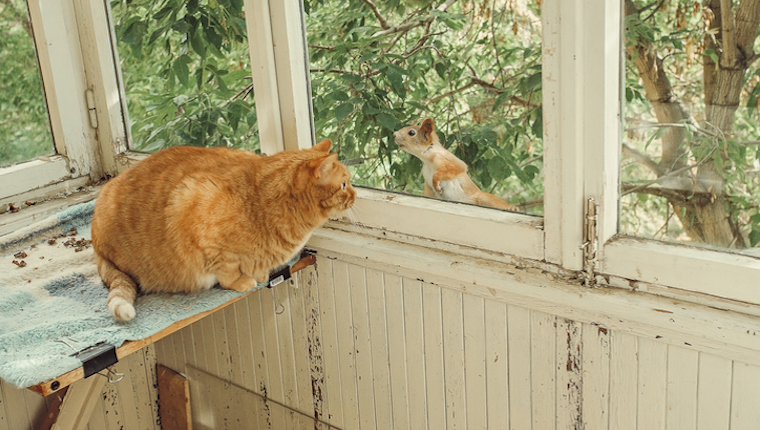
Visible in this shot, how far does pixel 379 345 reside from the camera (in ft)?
5.79

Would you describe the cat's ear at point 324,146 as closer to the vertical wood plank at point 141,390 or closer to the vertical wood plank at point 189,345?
the vertical wood plank at point 189,345

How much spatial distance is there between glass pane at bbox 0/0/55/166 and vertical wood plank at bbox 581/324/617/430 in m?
1.91

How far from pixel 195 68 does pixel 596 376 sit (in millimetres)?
1430

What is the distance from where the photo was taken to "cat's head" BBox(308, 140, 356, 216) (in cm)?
153

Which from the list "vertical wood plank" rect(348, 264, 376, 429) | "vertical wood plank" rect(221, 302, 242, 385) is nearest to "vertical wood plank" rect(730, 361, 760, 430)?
"vertical wood plank" rect(348, 264, 376, 429)

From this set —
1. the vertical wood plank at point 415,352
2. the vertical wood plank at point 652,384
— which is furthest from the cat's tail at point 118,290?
the vertical wood plank at point 652,384

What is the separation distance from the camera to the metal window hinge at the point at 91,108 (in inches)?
91.8

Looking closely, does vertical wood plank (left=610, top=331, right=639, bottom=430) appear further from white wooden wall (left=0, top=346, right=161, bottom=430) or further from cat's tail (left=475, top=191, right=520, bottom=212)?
white wooden wall (left=0, top=346, right=161, bottom=430)

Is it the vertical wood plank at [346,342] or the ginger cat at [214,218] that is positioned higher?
the ginger cat at [214,218]

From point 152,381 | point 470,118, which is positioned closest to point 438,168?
point 470,118

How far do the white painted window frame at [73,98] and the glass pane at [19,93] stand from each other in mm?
24

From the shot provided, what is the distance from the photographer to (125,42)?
214cm

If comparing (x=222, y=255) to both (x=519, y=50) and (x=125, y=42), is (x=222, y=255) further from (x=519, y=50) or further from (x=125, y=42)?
(x=125, y=42)

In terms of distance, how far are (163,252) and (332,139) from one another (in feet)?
1.77
